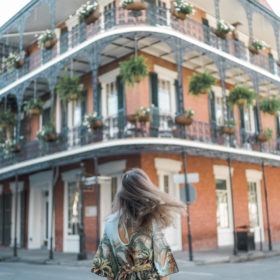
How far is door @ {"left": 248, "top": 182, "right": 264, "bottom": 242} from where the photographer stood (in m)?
17.7

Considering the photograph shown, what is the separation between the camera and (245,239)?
13633mm

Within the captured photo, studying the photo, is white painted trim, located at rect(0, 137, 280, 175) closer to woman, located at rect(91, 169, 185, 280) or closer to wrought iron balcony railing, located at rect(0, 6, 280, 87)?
wrought iron balcony railing, located at rect(0, 6, 280, 87)

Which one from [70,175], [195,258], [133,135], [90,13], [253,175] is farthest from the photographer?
[253,175]

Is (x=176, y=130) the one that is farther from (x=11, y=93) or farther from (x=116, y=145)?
(x=11, y=93)

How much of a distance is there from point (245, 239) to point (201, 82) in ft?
16.4

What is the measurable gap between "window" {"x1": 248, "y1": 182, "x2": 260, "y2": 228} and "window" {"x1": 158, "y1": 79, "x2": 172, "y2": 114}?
216 inches

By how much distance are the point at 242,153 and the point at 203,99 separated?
287cm

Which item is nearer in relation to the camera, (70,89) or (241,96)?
(70,89)

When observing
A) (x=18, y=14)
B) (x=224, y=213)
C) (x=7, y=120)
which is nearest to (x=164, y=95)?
(x=224, y=213)

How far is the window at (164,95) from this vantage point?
48.4 ft

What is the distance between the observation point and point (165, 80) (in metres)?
15.0

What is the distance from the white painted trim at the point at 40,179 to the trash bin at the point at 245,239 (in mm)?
7131

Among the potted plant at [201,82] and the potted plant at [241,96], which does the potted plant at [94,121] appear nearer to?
the potted plant at [201,82]

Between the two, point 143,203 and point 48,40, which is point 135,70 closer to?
point 48,40
